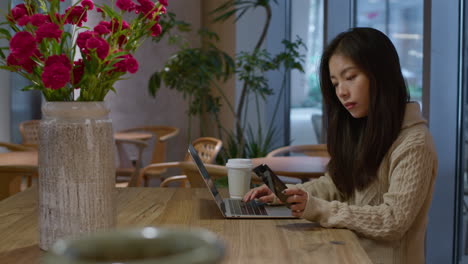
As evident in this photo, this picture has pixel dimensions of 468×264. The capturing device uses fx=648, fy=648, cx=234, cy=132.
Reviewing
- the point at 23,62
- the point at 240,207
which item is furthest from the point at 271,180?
the point at 23,62

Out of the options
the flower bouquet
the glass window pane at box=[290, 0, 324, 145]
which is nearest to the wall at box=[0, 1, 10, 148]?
the glass window pane at box=[290, 0, 324, 145]

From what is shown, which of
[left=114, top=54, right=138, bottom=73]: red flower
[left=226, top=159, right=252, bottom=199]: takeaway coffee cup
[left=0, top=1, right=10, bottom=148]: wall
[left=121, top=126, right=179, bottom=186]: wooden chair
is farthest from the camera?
[left=0, top=1, right=10, bottom=148]: wall

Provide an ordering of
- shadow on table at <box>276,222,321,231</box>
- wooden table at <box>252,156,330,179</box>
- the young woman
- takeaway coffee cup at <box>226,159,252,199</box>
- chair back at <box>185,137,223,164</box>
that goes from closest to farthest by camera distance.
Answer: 1. shadow on table at <box>276,222,321,231</box>
2. the young woman
3. takeaway coffee cup at <box>226,159,252,199</box>
4. wooden table at <box>252,156,330,179</box>
5. chair back at <box>185,137,223,164</box>

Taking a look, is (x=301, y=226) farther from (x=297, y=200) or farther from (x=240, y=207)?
(x=240, y=207)

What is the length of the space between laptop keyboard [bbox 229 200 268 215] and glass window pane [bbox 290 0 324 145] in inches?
152

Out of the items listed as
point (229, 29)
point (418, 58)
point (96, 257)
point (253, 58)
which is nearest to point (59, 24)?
point (96, 257)

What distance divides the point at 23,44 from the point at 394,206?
37.9 inches

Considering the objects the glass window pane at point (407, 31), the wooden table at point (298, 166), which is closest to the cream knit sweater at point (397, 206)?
the wooden table at point (298, 166)

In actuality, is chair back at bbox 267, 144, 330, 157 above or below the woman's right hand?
below

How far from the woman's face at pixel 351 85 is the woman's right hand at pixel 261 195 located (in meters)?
0.34

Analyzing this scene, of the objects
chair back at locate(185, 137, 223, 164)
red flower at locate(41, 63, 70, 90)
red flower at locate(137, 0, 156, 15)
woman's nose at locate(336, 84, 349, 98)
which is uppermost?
Answer: red flower at locate(137, 0, 156, 15)

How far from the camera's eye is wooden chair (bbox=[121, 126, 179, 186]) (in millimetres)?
5961

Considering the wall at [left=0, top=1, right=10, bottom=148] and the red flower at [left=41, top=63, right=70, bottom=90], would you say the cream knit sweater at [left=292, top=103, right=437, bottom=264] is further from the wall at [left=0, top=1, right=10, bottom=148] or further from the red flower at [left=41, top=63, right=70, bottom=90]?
the wall at [left=0, top=1, right=10, bottom=148]

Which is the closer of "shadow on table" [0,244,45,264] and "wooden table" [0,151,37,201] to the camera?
"shadow on table" [0,244,45,264]
